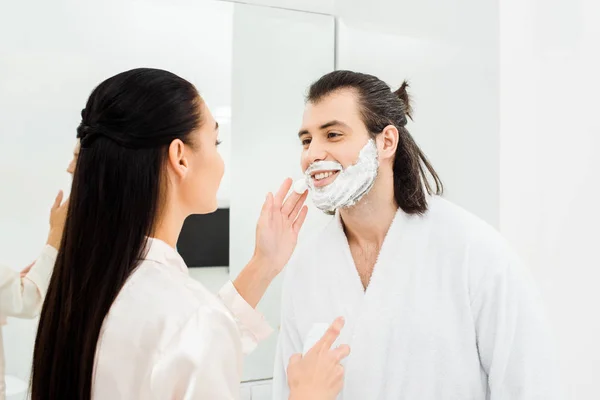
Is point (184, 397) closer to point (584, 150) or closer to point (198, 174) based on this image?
point (198, 174)

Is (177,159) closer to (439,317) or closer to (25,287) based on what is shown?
(439,317)

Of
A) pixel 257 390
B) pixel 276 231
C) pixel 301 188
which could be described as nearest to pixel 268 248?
pixel 276 231

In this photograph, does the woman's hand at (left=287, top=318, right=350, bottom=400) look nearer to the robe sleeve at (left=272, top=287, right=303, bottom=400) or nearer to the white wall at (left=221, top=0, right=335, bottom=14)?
the robe sleeve at (left=272, top=287, right=303, bottom=400)

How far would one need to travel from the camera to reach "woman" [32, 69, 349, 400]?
22.9 inches

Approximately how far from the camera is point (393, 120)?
1.19 m

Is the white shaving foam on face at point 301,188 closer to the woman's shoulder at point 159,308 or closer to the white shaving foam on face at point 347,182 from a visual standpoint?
the white shaving foam on face at point 347,182

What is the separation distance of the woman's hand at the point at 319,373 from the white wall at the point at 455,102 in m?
0.62

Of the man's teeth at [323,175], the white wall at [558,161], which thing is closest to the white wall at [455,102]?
the white wall at [558,161]

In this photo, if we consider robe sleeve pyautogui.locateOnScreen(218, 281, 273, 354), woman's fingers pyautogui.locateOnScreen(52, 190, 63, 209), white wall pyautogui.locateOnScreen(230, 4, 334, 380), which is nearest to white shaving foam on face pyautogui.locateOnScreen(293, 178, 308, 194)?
robe sleeve pyautogui.locateOnScreen(218, 281, 273, 354)

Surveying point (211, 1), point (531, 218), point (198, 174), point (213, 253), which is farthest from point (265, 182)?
point (198, 174)

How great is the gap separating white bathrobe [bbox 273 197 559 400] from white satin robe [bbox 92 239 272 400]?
1.74 feet

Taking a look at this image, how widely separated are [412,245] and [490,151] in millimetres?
298

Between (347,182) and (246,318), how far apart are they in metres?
0.36

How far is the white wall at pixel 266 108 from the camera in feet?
5.65
